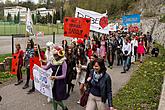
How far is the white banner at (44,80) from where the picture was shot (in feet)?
21.9

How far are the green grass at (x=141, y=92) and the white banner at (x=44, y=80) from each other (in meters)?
2.47

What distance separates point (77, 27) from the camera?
12.1 m

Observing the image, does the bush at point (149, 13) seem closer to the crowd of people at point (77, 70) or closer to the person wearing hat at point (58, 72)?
the crowd of people at point (77, 70)

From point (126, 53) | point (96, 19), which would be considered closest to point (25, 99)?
point (126, 53)

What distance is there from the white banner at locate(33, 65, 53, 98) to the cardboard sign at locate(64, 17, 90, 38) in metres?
4.97

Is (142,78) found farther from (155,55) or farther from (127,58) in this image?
(155,55)

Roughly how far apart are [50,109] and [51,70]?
2.02 metres

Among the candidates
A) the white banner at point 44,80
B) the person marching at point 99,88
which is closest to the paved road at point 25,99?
the white banner at point 44,80

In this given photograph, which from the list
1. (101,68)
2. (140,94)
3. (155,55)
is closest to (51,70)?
(101,68)

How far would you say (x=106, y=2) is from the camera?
232ft

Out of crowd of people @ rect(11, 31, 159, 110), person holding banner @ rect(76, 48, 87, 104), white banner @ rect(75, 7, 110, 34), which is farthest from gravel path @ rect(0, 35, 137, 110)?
white banner @ rect(75, 7, 110, 34)

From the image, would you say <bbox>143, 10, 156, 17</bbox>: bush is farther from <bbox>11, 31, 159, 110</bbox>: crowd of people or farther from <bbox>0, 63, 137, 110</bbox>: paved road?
<bbox>0, 63, 137, 110</bbox>: paved road

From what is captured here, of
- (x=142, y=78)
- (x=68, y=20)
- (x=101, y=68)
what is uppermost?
(x=68, y=20)

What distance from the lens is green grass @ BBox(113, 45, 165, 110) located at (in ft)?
28.9
